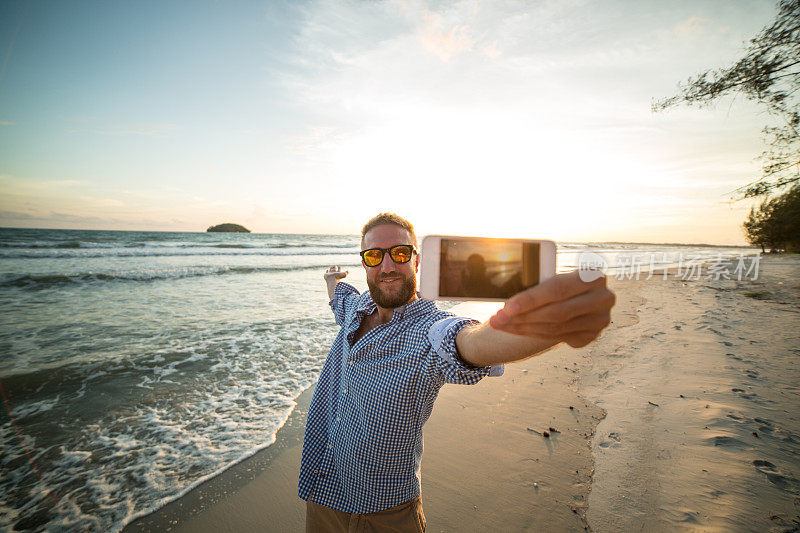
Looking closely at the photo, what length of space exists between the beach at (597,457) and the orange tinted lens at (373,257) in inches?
94.5

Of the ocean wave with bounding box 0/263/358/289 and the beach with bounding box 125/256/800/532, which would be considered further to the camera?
the ocean wave with bounding box 0/263/358/289

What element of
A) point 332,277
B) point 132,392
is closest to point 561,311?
point 332,277

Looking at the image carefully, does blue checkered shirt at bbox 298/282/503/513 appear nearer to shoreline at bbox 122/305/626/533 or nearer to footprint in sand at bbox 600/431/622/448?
shoreline at bbox 122/305/626/533

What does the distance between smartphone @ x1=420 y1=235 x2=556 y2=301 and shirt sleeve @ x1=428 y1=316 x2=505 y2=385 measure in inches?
5.9

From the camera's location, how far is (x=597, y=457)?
3.22 meters

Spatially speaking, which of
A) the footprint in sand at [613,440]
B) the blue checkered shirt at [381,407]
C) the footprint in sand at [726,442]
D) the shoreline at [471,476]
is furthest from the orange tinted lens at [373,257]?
the footprint in sand at [726,442]

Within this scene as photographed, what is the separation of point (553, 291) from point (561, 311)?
0.23ft

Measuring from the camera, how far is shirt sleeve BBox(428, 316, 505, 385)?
4.44 ft

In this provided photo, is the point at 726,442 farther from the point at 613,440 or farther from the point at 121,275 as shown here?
the point at 121,275

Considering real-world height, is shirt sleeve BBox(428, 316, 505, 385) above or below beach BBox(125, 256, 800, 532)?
above

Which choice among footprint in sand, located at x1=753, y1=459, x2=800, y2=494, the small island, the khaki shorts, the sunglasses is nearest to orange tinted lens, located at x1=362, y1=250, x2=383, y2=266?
the sunglasses

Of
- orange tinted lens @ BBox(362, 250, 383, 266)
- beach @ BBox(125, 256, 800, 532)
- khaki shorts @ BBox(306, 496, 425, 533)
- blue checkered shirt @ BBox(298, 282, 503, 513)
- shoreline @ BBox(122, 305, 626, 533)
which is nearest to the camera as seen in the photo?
blue checkered shirt @ BBox(298, 282, 503, 513)

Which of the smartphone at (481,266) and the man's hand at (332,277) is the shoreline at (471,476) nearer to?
the man's hand at (332,277)

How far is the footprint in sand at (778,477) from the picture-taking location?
8.49 feet
